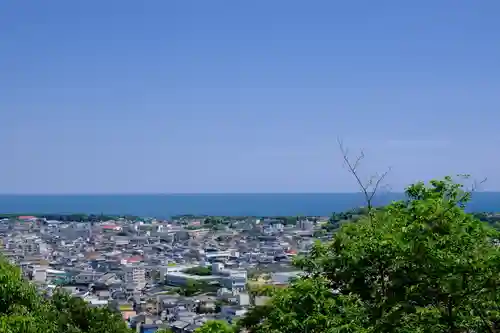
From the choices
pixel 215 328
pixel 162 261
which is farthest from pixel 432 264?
pixel 162 261

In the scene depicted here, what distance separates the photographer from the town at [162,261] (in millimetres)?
22797

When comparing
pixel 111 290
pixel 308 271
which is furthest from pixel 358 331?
pixel 111 290

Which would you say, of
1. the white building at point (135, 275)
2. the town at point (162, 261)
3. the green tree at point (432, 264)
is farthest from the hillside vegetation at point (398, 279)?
the white building at point (135, 275)

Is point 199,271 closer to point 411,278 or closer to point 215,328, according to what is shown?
point 215,328

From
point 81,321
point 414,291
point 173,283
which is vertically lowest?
point 173,283

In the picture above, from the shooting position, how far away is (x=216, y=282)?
101 ft

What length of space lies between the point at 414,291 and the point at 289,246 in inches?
1618

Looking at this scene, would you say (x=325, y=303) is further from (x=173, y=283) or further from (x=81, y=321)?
(x=173, y=283)

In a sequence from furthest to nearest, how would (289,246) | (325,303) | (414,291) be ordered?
(289,246), (325,303), (414,291)

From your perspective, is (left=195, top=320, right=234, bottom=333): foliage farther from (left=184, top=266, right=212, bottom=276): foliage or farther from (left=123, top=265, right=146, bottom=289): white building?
(left=184, top=266, right=212, bottom=276): foliage

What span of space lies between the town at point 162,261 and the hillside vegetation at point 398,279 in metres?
5.71

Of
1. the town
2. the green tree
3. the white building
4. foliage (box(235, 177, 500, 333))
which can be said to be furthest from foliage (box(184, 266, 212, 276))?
the green tree

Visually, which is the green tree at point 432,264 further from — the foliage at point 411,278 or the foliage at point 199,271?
the foliage at point 199,271

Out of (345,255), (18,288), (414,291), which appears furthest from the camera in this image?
(18,288)
